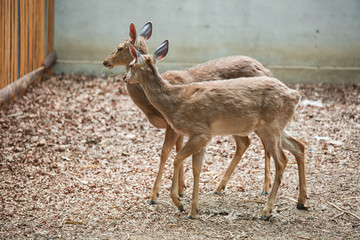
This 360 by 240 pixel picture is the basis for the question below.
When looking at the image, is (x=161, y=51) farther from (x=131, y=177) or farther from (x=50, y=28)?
(x=50, y=28)

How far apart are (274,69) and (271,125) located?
21.8 feet

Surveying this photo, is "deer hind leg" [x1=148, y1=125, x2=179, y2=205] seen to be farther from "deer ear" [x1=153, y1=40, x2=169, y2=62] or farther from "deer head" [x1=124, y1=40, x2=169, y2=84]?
"deer ear" [x1=153, y1=40, x2=169, y2=62]

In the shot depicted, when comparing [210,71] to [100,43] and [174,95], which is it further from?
[100,43]

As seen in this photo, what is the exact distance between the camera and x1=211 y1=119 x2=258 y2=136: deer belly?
527 cm

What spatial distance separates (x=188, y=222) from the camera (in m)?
5.25

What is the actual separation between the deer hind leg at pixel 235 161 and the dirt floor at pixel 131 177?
12 cm

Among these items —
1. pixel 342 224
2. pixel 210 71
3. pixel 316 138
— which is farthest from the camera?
pixel 316 138

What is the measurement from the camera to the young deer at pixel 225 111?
5230 millimetres

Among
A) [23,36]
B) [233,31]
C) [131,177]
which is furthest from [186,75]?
[233,31]

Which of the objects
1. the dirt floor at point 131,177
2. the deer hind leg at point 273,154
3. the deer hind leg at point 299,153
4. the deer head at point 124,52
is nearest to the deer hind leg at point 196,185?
the dirt floor at point 131,177

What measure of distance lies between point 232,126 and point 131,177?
6.48ft

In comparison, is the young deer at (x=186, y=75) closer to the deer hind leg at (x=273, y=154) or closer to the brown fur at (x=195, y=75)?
the brown fur at (x=195, y=75)

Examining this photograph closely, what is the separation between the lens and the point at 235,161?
6293 millimetres

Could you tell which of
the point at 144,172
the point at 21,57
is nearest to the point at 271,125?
the point at 144,172
